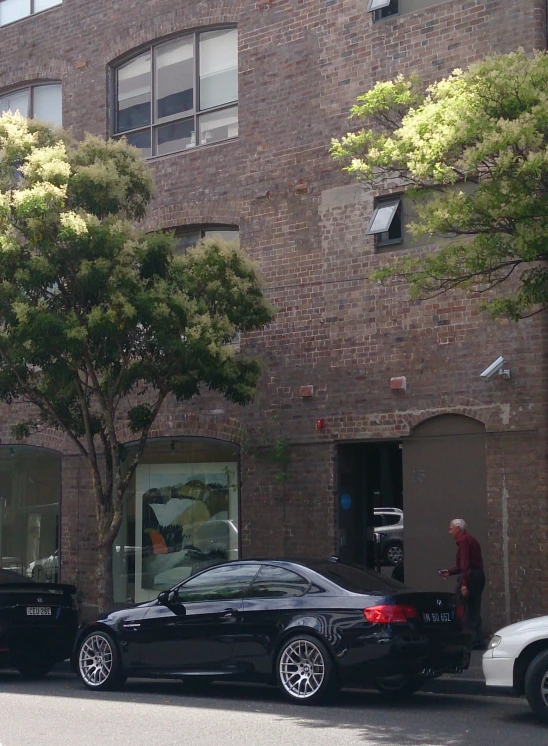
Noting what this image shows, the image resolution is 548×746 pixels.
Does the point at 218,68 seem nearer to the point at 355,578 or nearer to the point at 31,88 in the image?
the point at 31,88

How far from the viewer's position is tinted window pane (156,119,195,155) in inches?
750

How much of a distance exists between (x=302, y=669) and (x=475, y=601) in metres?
4.14

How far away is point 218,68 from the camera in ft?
61.8

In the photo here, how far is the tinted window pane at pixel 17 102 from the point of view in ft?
71.3

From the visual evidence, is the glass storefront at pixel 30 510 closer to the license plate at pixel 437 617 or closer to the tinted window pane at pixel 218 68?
the tinted window pane at pixel 218 68

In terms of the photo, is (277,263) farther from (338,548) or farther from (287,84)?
(338,548)

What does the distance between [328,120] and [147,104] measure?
4043 mm

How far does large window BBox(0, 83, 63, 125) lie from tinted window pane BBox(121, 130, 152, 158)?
79.5 inches

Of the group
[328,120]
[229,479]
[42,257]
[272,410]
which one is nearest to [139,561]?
[229,479]

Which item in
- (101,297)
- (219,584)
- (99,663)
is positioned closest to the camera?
(219,584)

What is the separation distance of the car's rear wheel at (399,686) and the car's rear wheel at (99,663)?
2889 millimetres

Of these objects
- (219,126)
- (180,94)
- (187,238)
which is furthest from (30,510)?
(180,94)

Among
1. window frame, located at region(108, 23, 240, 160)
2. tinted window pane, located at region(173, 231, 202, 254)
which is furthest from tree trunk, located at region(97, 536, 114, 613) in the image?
window frame, located at region(108, 23, 240, 160)

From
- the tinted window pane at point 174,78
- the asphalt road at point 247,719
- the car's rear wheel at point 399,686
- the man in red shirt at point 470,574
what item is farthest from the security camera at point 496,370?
the tinted window pane at point 174,78
